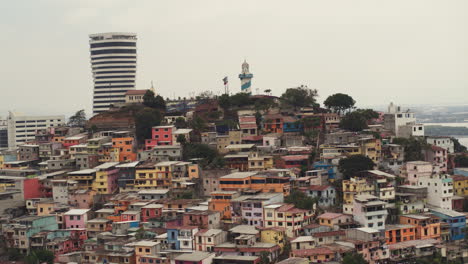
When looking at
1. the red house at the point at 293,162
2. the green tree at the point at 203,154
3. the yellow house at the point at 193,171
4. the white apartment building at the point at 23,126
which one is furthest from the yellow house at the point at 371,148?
the white apartment building at the point at 23,126

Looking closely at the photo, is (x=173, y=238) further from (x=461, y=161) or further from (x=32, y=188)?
(x=461, y=161)

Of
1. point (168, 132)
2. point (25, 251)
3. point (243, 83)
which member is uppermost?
point (243, 83)

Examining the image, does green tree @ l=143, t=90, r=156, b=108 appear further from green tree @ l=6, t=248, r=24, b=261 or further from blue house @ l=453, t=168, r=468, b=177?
blue house @ l=453, t=168, r=468, b=177

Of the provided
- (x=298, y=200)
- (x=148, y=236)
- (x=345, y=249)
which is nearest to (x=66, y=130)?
(x=148, y=236)

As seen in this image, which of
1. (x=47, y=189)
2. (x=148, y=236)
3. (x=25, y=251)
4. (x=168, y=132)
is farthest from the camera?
(x=168, y=132)

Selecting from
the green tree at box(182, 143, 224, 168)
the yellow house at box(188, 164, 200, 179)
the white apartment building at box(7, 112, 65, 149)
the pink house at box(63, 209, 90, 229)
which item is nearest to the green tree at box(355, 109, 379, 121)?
the green tree at box(182, 143, 224, 168)

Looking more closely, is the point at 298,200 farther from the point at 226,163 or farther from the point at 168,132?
the point at 168,132
